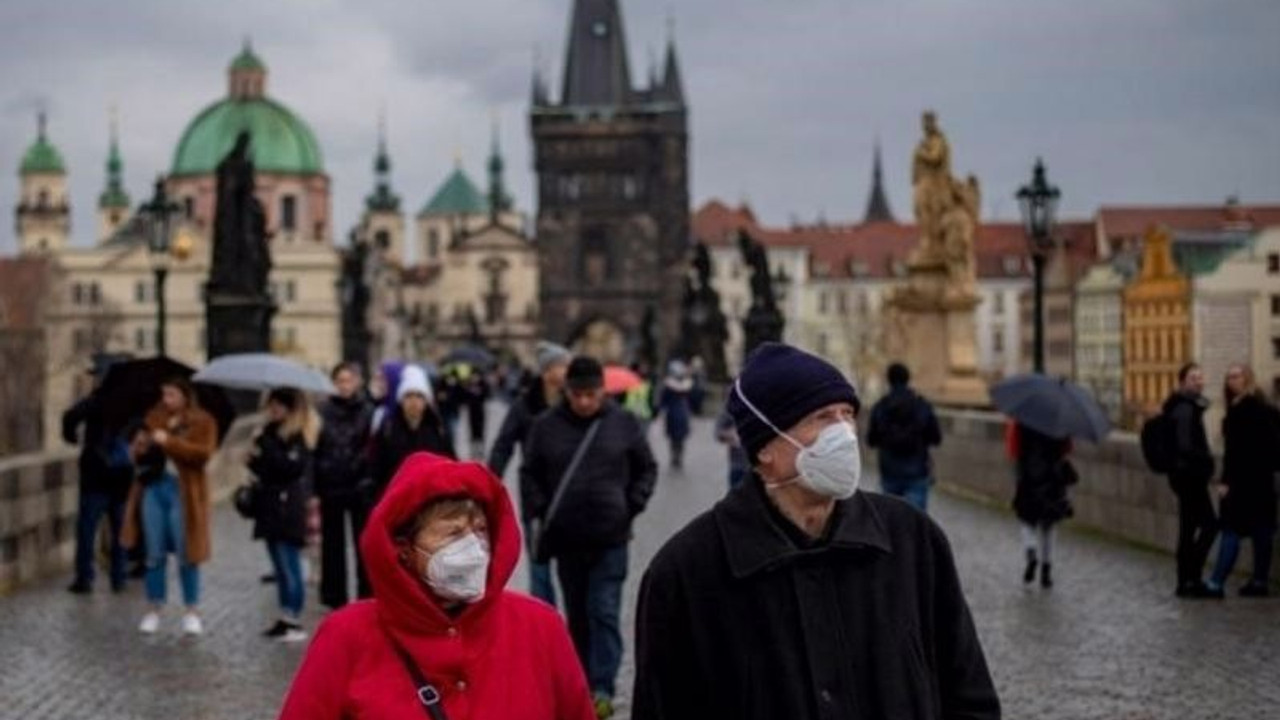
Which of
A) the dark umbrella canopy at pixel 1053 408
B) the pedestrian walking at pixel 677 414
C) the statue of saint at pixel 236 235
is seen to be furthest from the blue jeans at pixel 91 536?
the pedestrian walking at pixel 677 414

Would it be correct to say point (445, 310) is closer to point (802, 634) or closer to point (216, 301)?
point (216, 301)

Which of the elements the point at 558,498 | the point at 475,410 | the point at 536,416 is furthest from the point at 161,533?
the point at 475,410

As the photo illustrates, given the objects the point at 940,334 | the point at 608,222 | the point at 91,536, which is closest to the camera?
the point at 91,536

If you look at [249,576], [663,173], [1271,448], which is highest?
[663,173]

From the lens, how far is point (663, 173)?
443 ft

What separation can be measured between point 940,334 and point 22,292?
94.8 m

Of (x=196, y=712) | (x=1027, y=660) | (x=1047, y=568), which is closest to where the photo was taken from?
(x=196, y=712)

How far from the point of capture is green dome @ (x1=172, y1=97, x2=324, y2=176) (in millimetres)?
154875

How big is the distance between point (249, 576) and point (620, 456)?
7.15 m

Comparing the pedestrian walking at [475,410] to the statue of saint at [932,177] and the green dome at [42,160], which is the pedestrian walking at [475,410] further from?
the green dome at [42,160]

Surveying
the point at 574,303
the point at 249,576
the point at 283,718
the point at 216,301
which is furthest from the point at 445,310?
the point at 283,718

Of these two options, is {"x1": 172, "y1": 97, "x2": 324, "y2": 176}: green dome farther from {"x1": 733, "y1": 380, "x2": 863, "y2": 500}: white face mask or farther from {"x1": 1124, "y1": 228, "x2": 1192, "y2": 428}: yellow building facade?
{"x1": 733, "y1": 380, "x2": 863, "y2": 500}: white face mask

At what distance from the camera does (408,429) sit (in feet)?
41.1

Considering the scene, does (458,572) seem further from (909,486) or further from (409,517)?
(909,486)
